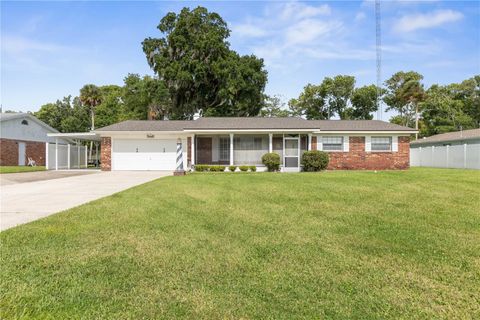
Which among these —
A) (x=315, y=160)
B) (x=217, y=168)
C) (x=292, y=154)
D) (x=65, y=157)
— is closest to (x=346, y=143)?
(x=315, y=160)

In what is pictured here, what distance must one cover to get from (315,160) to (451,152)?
12793mm

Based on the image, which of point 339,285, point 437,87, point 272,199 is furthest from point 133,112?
point 437,87

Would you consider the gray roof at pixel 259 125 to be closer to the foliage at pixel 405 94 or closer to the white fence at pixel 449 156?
the white fence at pixel 449 156

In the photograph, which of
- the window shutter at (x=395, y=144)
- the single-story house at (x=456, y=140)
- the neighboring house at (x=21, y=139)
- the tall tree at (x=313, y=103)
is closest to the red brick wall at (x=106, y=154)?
the neighboring house at (x=21, y=139)

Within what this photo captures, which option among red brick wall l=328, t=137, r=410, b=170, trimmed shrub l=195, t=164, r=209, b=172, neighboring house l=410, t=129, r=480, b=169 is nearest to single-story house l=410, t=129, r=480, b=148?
neighboring house l=410, t=129, r=480, b=169

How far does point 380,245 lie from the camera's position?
4559 mm

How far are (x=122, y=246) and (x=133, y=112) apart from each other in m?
32.4

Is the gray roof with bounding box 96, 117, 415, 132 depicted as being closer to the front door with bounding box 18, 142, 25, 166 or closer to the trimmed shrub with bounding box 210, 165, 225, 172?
the trimmed shrub with bounding box 210, 165, 225, 172

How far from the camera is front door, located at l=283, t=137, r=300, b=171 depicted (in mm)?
20359

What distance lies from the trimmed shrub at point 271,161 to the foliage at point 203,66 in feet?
42.2

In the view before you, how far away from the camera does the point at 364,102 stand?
41.4 metres

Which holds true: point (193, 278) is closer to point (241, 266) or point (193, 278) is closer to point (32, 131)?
point (241, 266)

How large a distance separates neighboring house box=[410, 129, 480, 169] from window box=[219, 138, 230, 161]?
17258mm

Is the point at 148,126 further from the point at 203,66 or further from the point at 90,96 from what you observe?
the point at 90,96
